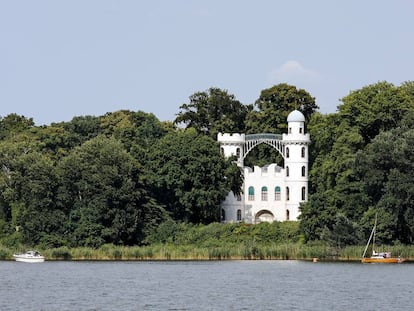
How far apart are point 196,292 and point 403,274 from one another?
1420 cm

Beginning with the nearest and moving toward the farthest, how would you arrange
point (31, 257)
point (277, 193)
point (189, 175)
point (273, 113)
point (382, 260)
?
point (382, 260) → point (31, 257) → point (189, 175) → point (277, 193) → point (273, 113)

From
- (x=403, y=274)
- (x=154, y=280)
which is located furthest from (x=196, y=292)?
(x=403, y=274)

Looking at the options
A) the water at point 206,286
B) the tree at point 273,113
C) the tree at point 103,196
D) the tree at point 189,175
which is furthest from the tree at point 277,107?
the water at point 206,286

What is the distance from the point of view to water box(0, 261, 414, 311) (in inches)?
2195

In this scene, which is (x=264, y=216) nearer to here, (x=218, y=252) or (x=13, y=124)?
(x=218, y=252)

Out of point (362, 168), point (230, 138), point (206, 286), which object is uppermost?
point (230, 138)

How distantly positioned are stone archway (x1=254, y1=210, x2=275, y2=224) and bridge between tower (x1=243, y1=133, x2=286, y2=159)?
14.6ft

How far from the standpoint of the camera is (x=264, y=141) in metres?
100

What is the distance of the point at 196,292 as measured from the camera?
6097cm

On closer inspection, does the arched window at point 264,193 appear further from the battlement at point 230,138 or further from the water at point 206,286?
the water at point 206,286

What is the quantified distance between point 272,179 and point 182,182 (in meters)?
9.57

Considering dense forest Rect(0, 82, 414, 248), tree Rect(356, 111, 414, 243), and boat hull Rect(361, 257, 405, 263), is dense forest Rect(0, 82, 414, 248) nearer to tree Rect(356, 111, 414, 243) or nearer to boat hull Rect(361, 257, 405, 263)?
tree Rect(356, 111, 414, 243)

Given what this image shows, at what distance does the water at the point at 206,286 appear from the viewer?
55750mm

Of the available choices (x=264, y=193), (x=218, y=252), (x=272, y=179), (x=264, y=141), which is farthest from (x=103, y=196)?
(x=264, y=141)
